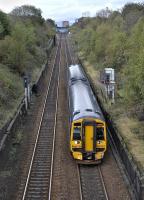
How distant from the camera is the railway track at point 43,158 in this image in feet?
64.3

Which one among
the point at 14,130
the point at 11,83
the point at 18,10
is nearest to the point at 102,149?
the point at 14,130

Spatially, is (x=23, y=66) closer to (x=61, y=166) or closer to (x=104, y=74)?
(x=104, y=74)

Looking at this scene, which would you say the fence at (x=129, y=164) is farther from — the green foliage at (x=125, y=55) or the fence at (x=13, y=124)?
the fence at (x=13, y=124)

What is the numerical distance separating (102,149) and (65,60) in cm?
4960

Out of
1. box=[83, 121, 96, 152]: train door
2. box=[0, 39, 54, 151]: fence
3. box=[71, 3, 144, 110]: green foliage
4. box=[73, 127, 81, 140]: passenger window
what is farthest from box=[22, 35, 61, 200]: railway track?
box=[71, 3, 144, 110]: green foliage

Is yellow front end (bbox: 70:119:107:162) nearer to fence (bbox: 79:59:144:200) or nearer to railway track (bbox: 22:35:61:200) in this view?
fence (bbox: 79:59:144:200)

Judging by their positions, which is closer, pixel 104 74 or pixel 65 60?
pixel 104 74

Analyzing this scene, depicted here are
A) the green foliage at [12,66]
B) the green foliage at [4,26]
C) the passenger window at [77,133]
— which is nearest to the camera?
the passenger window at [77,133]

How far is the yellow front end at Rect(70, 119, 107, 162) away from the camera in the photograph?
22.4 meters

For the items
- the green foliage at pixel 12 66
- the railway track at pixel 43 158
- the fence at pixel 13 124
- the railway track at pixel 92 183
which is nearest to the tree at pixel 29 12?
the green foliage at pixel 12 66

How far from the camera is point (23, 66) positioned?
156ft

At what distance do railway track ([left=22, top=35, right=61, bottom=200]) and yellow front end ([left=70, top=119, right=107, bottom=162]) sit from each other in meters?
1.85

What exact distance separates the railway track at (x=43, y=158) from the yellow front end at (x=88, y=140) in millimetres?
1854

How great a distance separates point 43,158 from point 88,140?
10.9ft
